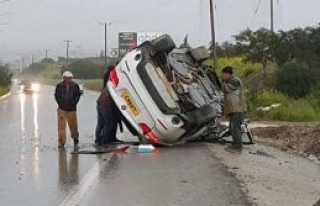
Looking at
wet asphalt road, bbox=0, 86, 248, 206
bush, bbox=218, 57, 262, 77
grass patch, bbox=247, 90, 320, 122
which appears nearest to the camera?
wet asphalt road, bbox=0, 86, 248, 206

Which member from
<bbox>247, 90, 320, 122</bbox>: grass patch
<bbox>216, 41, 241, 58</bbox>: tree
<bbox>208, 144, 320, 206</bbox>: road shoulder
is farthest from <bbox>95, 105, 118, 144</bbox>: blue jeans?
<bbox>216, 41, 241, 58</bbox>: tree

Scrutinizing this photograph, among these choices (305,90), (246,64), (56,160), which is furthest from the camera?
(246,64)

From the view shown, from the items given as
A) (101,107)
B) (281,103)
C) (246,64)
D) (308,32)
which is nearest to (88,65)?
(246,64)

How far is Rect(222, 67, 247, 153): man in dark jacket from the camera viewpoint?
14.3m

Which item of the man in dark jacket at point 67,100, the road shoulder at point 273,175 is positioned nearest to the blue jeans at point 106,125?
the man in dark jacket at point 67,100

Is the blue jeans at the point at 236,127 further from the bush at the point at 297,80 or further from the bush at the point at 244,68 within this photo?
the bush at the point at 244,68

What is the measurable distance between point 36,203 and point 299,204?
10.8 ft

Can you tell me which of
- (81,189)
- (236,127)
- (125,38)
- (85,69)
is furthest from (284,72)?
(85,69)

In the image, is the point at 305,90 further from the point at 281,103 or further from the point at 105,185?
the point at 105,185

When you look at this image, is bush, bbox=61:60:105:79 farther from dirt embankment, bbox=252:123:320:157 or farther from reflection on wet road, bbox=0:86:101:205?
reflection on wet road, bbox=0:86:101:205

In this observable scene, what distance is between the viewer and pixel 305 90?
105 ft

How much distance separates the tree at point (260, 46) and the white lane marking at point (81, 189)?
2896 centimetres

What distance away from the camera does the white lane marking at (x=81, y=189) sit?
827 cm

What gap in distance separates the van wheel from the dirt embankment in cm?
377
